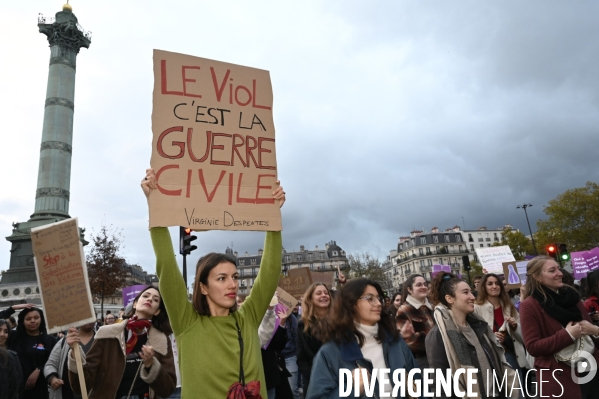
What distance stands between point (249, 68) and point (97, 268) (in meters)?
28.9

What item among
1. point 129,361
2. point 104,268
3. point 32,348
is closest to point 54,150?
point 104,268

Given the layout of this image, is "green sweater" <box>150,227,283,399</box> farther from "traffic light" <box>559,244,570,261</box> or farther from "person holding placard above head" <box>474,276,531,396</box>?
"traffic light" <box>559,244,570,261</box>

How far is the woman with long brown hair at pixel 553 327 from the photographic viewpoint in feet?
11.8

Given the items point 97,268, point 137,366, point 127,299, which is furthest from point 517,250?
point 137,366

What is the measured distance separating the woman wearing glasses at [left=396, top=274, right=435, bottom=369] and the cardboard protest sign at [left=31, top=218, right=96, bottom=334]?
3.13 meters

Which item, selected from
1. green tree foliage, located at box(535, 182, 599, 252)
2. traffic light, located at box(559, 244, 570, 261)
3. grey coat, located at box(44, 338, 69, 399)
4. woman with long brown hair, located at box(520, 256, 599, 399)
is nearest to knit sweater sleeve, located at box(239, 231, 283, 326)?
woman with long brown hair, located at box(520, 256, 599, 399)

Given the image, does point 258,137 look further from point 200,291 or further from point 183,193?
point 200,291

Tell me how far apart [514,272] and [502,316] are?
463cm

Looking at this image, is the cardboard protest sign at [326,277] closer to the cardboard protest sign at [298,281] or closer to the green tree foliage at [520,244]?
the cardboard protest sign at [298,281]

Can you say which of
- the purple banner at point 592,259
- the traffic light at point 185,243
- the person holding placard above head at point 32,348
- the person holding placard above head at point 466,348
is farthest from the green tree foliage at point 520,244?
the person holding placard above head at point 32,348

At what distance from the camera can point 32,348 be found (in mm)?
5426

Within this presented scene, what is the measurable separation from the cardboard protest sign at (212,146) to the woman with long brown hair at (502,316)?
12.5ft

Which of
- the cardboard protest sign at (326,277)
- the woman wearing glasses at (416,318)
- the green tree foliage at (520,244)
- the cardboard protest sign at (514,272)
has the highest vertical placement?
the green tree foliage at (520,244)

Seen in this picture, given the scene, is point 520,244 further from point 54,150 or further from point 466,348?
point 466,348
